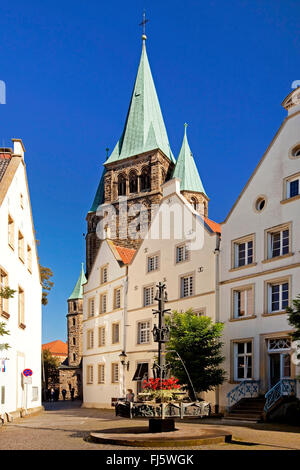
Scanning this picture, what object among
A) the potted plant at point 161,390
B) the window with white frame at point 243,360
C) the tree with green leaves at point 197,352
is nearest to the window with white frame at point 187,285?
the tree with green leaves at point 197,352

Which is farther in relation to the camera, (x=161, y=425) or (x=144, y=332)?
(x=144, y=332)

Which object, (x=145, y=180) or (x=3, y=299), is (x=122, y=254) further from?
(x=145, y=180)

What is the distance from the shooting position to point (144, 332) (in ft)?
121

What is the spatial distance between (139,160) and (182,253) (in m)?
57.5

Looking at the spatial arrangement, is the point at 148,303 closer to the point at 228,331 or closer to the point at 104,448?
the point at 228,331

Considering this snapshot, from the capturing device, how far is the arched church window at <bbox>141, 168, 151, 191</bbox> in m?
89.1

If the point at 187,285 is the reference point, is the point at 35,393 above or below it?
below

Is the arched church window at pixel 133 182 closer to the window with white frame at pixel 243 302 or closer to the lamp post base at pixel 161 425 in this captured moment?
the window with white frame at pixel 243 302

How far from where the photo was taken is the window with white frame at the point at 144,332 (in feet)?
120

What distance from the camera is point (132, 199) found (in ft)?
292

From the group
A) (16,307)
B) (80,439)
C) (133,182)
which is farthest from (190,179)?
(80,439)

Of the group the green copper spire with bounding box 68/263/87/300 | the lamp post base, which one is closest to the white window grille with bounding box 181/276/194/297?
the lamp post base
